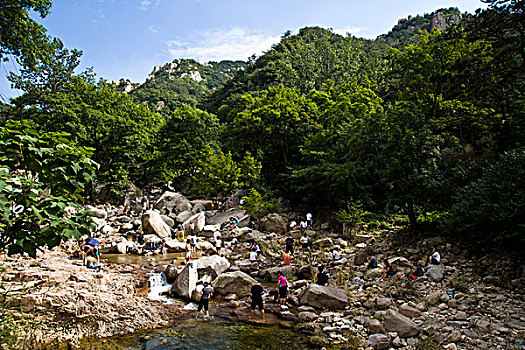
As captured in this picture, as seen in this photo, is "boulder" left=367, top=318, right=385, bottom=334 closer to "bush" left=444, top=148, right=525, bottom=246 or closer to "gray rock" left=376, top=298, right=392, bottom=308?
"gray rock" left=376, top=298, right=392, bottom=308

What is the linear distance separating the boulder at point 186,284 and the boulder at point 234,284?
1071 millimetres

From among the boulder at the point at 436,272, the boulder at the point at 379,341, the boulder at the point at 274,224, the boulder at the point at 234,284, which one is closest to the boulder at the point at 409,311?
the boulder at the point at 379,341

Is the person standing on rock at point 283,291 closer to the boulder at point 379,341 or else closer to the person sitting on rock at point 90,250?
the boulder at point 379,341

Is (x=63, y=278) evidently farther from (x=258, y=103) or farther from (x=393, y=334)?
(x=258, y=103)

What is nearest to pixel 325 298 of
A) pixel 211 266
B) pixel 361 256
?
pixel 361 256

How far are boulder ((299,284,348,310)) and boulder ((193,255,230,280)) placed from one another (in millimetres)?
4765

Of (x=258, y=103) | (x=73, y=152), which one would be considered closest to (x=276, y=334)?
(x=73, y=152)

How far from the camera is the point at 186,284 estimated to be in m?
11.8

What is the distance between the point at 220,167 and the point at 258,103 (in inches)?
333

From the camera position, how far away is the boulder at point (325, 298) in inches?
400

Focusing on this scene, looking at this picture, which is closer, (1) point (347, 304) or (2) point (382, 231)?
(1) point (347, 304)

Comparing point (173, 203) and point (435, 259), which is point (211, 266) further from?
point (173, 203)

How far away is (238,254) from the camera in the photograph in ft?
61.7

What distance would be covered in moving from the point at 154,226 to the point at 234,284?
1240cm
